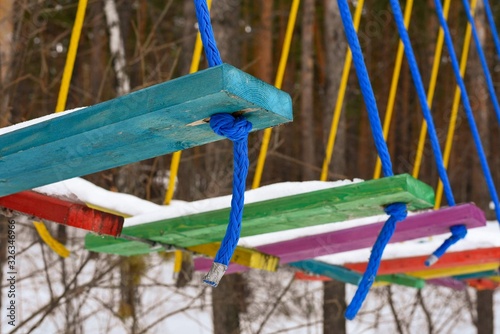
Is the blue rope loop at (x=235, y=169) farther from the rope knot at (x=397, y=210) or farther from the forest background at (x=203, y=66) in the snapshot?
the forest background at (x=203, y=66)

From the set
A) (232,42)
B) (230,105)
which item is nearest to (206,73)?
(230,105)

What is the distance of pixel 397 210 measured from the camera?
6.06 ft

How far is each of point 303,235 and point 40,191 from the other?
906mm

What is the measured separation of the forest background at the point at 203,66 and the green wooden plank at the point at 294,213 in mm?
1507

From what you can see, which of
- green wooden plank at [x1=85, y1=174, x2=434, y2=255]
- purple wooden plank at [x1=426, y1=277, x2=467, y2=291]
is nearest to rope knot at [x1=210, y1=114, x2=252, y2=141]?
green wooden plank at [x1=85, y1=174, x2=434, y2=255]

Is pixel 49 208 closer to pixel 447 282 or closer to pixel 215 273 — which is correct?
pixel 215 273

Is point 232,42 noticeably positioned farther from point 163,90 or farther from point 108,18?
point 163,90

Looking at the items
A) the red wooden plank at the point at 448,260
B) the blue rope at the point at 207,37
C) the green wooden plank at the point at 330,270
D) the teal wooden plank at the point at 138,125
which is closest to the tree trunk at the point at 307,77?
the green wooden plank at the point at 330,270

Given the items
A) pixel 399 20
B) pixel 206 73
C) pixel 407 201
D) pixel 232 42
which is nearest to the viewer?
pixel 206 73

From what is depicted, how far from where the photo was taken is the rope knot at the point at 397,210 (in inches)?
72.3

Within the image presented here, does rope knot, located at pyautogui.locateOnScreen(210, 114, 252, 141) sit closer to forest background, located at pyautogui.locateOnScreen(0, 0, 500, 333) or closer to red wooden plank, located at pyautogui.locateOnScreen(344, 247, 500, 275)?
red wooden plank, located at pyautogui.locateOnScreen(344, 247, 500, 275)

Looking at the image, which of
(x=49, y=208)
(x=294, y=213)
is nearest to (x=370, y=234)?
(x=294, y=213)

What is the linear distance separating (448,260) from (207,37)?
70.0 inches

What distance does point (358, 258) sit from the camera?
3037 mm
